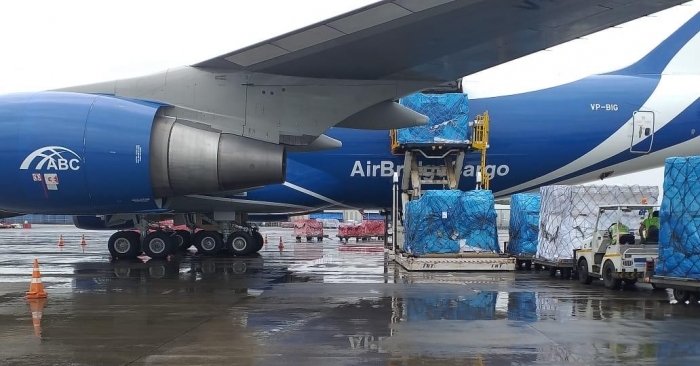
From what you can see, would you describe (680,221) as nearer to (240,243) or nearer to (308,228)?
(240,243)

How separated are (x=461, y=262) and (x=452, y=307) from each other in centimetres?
651

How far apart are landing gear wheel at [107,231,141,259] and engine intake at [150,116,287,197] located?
34.4 feet

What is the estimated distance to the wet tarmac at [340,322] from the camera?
6453 millimetres

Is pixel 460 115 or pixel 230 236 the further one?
pixel 230 236

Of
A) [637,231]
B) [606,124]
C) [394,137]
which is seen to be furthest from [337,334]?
[606,124]

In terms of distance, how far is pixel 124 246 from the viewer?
66.9ft

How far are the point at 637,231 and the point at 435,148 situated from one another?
235 inches

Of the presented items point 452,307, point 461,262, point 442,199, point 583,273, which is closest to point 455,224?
point 442,199

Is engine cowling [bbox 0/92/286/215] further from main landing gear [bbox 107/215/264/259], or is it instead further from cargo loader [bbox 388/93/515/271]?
main landing gear [bbox 107/215/264/259]

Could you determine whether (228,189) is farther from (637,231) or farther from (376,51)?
(637,231)

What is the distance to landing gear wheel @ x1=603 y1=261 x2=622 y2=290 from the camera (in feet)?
40.2

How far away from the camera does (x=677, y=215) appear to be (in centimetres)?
1087

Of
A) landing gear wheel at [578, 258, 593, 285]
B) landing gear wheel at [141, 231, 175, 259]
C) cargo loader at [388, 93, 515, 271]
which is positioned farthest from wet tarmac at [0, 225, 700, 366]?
landing gear wheel at [141, 231, 175, 259]

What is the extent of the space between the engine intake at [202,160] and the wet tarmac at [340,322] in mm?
1769
